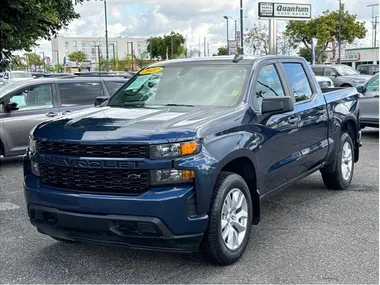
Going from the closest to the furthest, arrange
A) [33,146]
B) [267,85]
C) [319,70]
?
1. [33,146]
2. [267,85]
3. [319,70]

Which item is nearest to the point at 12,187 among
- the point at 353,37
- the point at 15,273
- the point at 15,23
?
the point at 15,23

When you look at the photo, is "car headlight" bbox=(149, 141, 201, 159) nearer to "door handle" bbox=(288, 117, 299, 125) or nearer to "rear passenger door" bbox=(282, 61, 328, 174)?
"door handle" bbox=(288, 117, 299, 125)

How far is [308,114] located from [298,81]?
1.56ft

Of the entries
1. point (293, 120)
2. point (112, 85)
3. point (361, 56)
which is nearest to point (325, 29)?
point (361, 56)

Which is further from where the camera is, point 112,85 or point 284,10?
point 284,10

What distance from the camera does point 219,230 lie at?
13.2 ft

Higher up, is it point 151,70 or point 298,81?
point 151,70

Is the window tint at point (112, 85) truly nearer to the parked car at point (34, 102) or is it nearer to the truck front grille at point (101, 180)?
the parked car at point (34, 102)

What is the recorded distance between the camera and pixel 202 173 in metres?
3.84

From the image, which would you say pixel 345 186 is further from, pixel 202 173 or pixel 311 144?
pixel 202 173

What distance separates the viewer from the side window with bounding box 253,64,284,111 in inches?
196

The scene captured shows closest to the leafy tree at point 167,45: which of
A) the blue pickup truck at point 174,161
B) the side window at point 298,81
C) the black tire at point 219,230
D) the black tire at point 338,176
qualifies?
the black tire at point 338,176

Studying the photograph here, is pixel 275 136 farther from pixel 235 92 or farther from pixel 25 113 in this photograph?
pixel 25 113

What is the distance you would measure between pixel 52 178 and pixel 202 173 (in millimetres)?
1307
